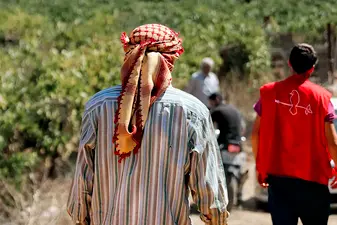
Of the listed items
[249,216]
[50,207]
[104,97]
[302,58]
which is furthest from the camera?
[249,216]

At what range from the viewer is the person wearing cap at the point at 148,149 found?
10.6 ft

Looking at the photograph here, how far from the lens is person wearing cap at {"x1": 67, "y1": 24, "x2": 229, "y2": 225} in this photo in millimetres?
3225

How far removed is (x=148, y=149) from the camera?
323cm

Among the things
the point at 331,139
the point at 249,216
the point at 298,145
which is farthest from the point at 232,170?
the point at 331,139

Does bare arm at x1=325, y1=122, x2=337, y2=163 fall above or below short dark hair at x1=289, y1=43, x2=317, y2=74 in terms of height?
below

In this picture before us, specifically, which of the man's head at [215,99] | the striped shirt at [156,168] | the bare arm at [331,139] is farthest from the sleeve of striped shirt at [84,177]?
the man's head at [215,99]

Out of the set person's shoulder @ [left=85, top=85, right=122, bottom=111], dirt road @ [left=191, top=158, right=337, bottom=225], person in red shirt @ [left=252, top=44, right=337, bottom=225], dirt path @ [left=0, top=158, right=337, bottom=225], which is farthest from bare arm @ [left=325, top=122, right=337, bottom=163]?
dirt road @ [left=191, top=158, right=337, bottom=225]

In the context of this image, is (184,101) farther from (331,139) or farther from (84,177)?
(331,139)

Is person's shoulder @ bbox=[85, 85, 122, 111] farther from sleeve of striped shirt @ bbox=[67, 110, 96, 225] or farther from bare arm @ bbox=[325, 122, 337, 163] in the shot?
bare arm @ bbox=[325, 122, 337, 163]

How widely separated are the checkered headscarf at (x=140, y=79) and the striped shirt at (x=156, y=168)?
Answer: 5 centimetres

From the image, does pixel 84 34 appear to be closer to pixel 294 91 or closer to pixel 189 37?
pixel 189 37

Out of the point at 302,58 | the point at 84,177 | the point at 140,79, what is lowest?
the point at 84,177

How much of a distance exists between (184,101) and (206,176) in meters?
0.36

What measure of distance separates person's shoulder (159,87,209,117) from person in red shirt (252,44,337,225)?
1503 millimetres
